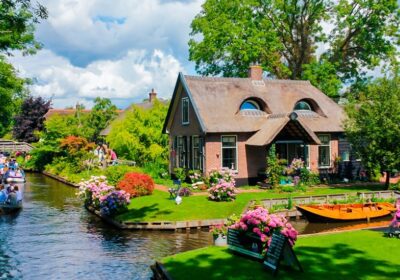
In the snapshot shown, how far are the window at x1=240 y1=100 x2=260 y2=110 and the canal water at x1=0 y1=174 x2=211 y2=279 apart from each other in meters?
14.1

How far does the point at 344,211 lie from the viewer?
2372 centimetres

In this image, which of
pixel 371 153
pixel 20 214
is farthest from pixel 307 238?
pixel 20 214

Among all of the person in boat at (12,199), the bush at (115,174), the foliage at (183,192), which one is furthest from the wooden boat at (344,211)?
the person in boat at (12,199)

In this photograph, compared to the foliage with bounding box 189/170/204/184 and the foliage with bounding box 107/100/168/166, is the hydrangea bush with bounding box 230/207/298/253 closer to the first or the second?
the foliage with bounding box 189/170/204/184

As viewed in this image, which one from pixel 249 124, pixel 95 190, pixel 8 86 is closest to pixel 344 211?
pixel 249 124

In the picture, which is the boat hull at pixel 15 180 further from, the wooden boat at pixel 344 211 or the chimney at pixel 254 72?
the wooden boat at pixel 344 211

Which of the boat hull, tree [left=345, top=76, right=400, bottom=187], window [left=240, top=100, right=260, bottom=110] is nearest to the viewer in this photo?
tree [left=345, top=76, right=400, bottom=187]

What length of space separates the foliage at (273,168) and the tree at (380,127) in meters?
5.30

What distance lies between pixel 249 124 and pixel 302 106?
596 centimetres

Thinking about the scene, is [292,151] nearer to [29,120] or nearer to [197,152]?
[197,152]

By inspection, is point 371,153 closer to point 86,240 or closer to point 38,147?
point 86,240

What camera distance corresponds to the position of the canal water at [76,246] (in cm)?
1555

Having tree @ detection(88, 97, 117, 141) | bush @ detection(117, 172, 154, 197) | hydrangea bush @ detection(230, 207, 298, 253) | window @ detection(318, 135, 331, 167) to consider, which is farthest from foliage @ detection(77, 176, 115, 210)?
tree @ detection(88, 97, 117, 141)

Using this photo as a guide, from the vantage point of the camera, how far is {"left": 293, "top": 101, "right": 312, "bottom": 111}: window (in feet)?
118
